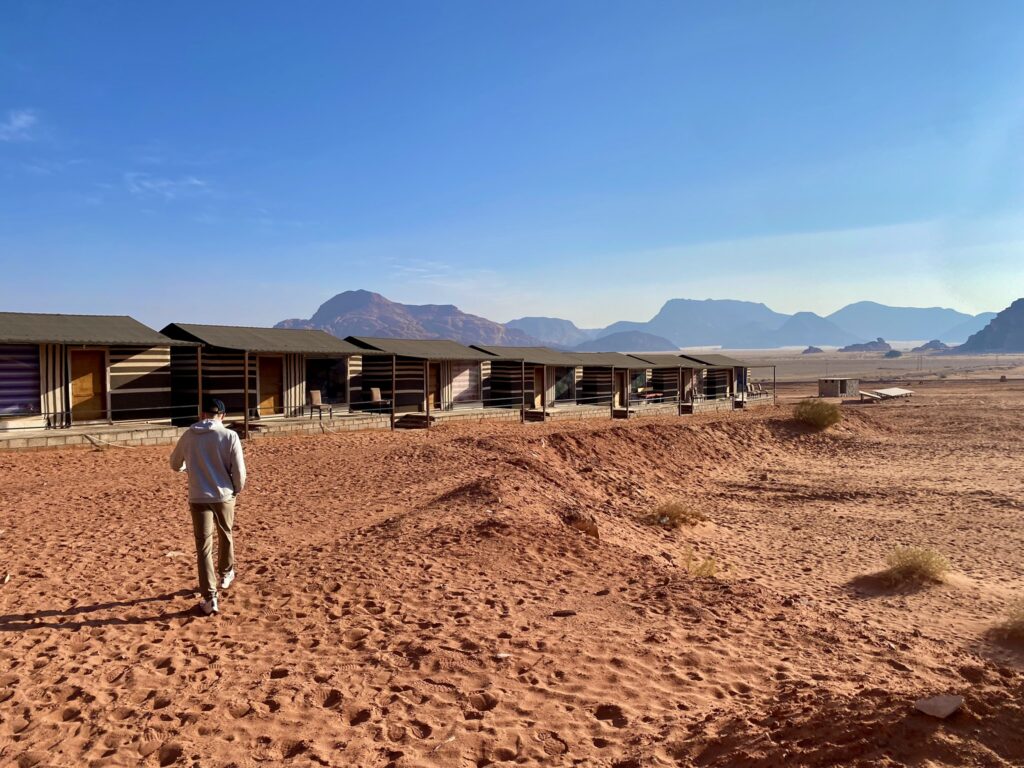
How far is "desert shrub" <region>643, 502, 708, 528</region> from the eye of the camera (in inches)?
468

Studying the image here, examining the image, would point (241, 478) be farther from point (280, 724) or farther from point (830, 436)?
point (830, 436)

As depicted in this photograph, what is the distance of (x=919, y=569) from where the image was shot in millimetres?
8906

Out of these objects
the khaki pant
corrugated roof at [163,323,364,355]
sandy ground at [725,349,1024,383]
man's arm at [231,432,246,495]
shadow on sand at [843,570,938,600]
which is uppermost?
corrugated roof at [163,323,364,355]

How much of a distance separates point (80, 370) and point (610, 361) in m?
24.3

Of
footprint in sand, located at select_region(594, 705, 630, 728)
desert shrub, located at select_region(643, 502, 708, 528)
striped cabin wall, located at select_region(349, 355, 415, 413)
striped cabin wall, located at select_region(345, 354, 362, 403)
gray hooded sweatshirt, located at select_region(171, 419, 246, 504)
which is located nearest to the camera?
footprint in sand, located at select_region(594, 705, 630, 728)

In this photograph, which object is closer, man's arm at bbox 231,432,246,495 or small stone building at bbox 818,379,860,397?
man's arm at bbox 231,432,246,495

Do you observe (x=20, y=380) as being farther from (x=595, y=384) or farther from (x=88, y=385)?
(x=595, y=384)

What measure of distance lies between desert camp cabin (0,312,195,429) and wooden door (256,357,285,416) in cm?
246

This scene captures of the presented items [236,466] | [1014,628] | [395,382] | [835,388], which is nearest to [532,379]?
[395,382]

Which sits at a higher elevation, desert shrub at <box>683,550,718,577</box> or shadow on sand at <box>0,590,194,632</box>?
shadow on sand at <box>0,590,194,632</box>

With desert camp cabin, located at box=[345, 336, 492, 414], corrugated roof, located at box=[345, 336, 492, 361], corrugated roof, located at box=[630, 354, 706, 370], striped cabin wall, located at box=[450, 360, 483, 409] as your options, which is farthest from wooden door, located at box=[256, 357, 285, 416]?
corrugated roof, located at box=[630, 354, 706, 370]

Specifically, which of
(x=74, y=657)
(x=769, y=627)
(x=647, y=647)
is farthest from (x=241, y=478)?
(x=769, y=627)

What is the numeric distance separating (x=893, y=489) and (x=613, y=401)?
18380 mm

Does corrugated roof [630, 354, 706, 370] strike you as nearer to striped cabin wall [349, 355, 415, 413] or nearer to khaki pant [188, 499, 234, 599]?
striped cabin wall [349, 355, 415, 413]
